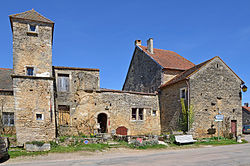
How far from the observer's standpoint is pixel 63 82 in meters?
17.7

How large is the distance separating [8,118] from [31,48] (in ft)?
18.9

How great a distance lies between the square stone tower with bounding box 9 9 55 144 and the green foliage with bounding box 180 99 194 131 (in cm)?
1024

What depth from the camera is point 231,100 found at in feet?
60.9

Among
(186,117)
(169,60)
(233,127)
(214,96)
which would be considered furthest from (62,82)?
(233,127)

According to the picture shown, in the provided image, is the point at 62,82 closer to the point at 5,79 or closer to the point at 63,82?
the point at 63,82

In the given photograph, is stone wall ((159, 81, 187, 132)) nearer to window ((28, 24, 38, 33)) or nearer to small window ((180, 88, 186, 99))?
small window ((180, 88, 186, 99))

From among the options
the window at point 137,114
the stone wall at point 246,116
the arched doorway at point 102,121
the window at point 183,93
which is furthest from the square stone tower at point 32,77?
the stone wall at point 246,116

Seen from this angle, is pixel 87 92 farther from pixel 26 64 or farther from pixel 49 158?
pixel 49 158

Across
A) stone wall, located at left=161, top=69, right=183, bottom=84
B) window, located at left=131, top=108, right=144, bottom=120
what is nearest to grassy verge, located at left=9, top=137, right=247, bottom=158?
window, located at left=131, top=108, right=144, bottom=120

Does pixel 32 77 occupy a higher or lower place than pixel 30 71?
lower

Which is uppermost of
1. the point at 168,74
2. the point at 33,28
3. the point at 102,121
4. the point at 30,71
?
the point at 33,28

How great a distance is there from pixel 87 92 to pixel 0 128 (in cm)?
696

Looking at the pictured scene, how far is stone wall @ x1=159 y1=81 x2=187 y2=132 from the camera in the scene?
1827 centimetres

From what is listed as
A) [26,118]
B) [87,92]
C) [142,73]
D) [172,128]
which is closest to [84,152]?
[26,118]
